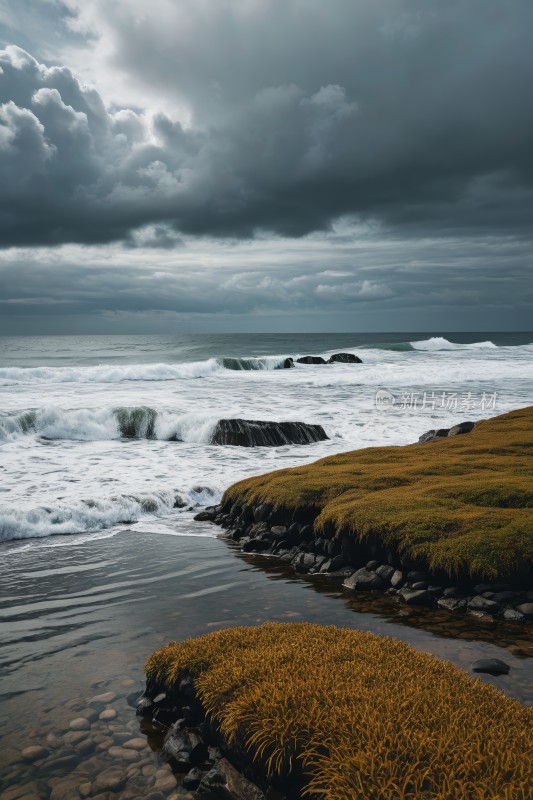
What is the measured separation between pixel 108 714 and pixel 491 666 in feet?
17.9

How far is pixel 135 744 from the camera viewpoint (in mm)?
6957

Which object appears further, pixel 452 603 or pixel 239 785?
pixel 452 603

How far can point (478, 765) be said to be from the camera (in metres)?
5.05

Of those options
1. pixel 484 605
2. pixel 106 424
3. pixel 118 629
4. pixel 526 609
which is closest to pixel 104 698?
pixel 118 629

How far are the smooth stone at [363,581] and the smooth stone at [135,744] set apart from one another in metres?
6.55

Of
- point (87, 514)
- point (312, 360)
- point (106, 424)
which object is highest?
point (312, 360)

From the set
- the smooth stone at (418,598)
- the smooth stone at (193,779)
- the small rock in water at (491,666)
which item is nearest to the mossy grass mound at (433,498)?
the smooth stone at (418,598)

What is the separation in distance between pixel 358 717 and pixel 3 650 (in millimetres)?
6489

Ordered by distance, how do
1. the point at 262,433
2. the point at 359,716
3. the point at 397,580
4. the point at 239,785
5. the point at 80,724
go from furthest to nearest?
the point at 262,433
the point at 397,580
the point at 80,724
the point at 239,785
the point at 359,716

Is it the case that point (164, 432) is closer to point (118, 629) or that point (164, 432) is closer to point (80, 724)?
point (118, 629)

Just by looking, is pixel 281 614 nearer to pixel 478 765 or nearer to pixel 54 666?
pixel 54 666

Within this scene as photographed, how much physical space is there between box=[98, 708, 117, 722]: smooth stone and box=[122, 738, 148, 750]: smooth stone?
595 mm

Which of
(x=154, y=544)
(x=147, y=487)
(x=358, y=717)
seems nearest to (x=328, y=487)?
(x=154, y=544)

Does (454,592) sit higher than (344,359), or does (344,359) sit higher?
(344,359)
